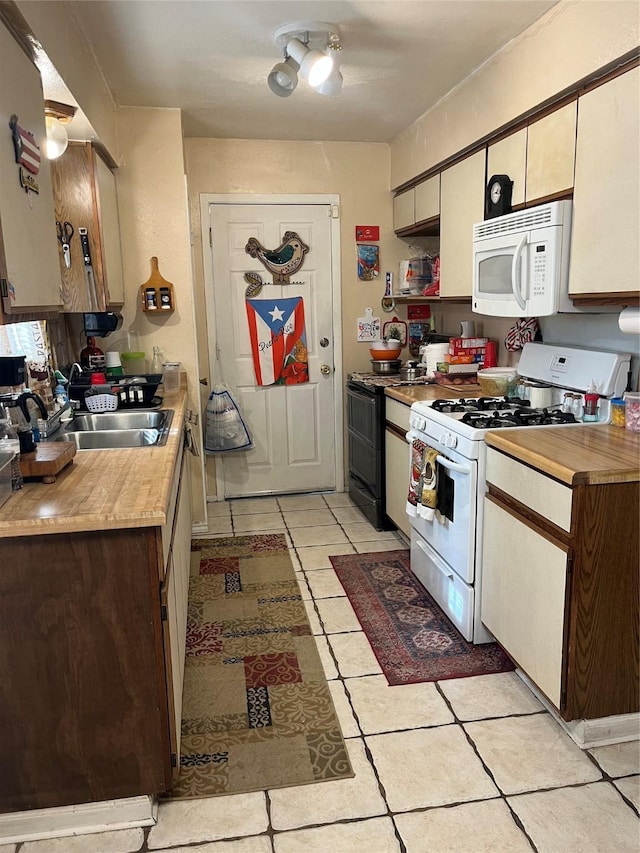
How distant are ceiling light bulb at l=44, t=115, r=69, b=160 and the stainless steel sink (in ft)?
3.48

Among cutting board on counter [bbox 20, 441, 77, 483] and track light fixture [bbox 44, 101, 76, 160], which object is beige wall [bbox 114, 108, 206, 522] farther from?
cutting board on counter [bbox 20, 441, 77, 483]

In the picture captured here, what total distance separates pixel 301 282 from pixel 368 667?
2719 mm

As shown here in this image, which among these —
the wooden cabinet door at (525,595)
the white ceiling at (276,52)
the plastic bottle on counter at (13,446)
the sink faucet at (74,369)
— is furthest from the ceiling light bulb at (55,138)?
the wooden cabinet door at (525,595)

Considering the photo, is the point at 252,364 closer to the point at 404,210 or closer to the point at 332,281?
the point at 332,281

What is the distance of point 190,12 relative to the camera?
2.33m

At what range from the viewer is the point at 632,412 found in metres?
2.28

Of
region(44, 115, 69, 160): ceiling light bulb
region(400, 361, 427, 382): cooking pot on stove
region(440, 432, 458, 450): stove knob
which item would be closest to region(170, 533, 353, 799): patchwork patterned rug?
region(440, 432, 458, 450): stove knob

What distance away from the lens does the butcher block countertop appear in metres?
1.82

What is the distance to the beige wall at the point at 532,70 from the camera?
204cm

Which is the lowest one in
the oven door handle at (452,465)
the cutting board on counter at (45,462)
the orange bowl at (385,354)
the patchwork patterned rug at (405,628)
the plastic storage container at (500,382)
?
the patchwork patterned rug at (405,628)

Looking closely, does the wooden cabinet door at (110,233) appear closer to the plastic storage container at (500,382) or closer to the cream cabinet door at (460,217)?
the cream cabinet door at (460,217)

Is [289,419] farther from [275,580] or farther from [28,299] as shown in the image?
[28,299]

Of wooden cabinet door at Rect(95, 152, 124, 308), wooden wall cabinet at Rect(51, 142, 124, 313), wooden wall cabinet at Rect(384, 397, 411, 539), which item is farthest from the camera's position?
wooden wall cabinet at Rect(384, 397, 411, 539)

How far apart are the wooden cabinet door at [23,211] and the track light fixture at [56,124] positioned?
0.30 m
